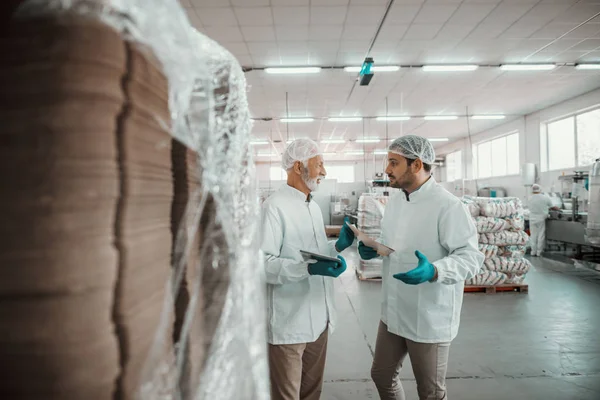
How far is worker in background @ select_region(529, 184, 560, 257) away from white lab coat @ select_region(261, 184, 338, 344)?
901 centimetres

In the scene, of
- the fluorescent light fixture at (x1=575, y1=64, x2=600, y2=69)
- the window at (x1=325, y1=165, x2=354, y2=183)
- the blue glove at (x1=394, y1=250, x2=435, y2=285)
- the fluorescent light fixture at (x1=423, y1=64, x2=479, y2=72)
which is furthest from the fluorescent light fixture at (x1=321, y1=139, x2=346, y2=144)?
the blue glove at (x1=394, y1=250, x2=435, y2=285)

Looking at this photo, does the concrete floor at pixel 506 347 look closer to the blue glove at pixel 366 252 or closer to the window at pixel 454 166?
the blue glove at pixel 366 252

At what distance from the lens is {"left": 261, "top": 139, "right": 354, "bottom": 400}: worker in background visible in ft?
6.48

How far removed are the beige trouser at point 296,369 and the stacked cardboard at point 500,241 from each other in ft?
15.0

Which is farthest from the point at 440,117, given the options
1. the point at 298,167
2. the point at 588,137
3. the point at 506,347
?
the point at 298,167

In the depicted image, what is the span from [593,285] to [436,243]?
19.5 feet

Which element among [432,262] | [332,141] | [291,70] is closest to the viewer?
[432,262]

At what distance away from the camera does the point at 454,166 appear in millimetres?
19516

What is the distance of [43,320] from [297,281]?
5.48 feet

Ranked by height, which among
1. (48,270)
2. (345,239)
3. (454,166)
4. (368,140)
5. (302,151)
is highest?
(368,140)

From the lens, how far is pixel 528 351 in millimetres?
3828

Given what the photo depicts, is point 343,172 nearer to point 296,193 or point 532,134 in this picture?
point 532,134

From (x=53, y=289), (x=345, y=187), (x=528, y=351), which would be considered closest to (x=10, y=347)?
(x=53, y=289)

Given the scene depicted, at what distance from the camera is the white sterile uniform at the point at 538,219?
913cm
